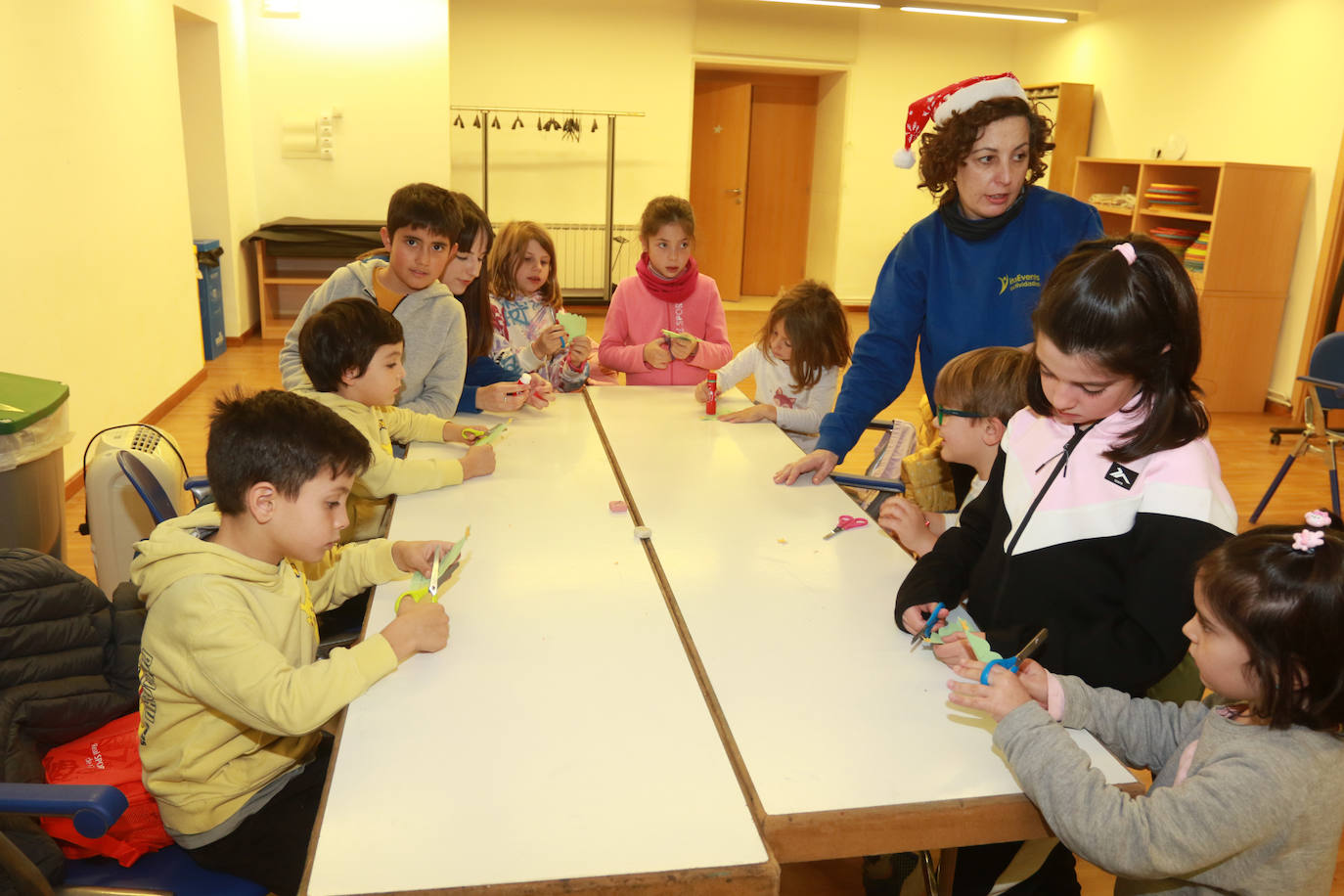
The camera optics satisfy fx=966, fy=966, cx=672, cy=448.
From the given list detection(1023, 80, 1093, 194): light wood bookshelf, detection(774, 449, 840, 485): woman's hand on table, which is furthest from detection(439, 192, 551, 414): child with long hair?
detection(1023, 80, 1093, 194): light wood bookshelf

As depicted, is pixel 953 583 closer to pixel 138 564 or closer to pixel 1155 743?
pixel 1155 743

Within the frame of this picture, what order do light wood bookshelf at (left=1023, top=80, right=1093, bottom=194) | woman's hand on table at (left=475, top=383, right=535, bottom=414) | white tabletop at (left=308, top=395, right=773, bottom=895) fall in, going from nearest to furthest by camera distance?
1. white tabletop at (left=308, top=395, right=773, bottom=895)
2. woman's hand on table at (left=475, top=383, right=535, bottom=414)
3. light wood bookshelf at (left=1023, top=80, right=1093, bottom=194)

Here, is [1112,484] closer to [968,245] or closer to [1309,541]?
[1309,541]

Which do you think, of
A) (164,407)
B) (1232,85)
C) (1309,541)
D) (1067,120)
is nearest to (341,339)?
(1309,541)

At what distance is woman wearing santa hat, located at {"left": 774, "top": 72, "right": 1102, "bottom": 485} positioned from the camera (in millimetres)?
2127

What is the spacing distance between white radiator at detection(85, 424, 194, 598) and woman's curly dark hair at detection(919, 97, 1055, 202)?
6.38ft

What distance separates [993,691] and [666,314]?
2442 millimetres

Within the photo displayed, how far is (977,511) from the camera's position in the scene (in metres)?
1.63

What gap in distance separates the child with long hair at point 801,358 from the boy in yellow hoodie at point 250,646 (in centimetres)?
156

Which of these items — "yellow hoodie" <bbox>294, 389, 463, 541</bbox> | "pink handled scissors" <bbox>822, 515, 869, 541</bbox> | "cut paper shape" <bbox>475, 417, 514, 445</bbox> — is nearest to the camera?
"pink handled scissors" <bbox>822, 515, 869, 541</bbox>

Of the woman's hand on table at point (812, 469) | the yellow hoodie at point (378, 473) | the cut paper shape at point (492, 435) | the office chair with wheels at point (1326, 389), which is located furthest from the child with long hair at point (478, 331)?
the office chair with wheels at point (1326, 389)

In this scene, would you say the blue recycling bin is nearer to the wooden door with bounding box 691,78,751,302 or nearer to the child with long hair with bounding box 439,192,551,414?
the child with long hair with bounding box 439,192,551,414

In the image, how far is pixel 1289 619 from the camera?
3.43 ft

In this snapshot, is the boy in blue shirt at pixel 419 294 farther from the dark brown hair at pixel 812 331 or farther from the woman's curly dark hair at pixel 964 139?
the woman's curly dark hair at pixel 964 139
